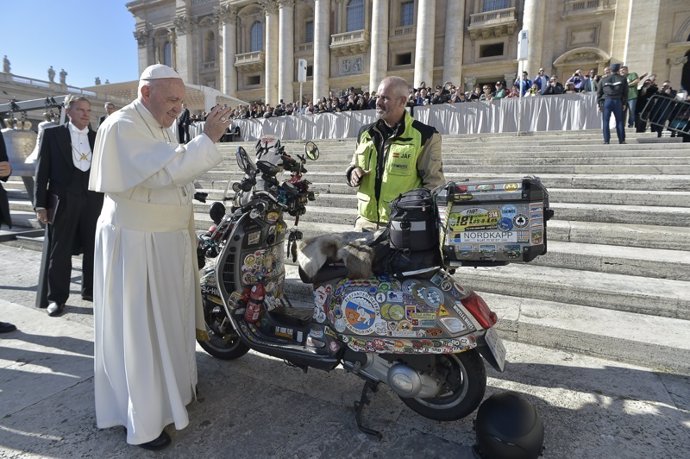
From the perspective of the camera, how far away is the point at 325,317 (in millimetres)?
2428

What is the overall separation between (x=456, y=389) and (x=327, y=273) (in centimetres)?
100

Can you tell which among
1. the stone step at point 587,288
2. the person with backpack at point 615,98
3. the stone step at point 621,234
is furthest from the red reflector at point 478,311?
the person with backpack at point 615,98

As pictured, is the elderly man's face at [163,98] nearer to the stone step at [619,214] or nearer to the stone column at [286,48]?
the stone step at [619,214]

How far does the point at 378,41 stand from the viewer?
28.7 m

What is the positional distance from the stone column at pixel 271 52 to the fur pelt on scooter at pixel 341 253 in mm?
34622

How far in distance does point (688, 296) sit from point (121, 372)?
4282 millimetres

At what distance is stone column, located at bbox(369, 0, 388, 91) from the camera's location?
28.5m

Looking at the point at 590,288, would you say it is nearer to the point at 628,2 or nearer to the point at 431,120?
the point at 431,120

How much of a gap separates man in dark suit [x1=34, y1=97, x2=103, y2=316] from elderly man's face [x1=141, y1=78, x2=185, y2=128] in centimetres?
255

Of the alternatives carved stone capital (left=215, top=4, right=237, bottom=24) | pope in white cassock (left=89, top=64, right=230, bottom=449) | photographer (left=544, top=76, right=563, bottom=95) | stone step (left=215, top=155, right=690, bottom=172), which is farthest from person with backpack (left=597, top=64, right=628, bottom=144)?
carved stone capital (left=215, top=4, right=237, bottom=24)

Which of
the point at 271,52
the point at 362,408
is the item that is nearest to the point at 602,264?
the point at 362,408

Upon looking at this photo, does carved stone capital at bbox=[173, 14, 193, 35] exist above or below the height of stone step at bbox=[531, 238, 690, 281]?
above

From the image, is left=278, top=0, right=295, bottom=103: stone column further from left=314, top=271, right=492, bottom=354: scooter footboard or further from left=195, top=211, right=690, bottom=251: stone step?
left=314, top=271, right=492, bottom=354: scooter footboard

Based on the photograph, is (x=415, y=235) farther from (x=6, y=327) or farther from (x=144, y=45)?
(x=144, y=45)
